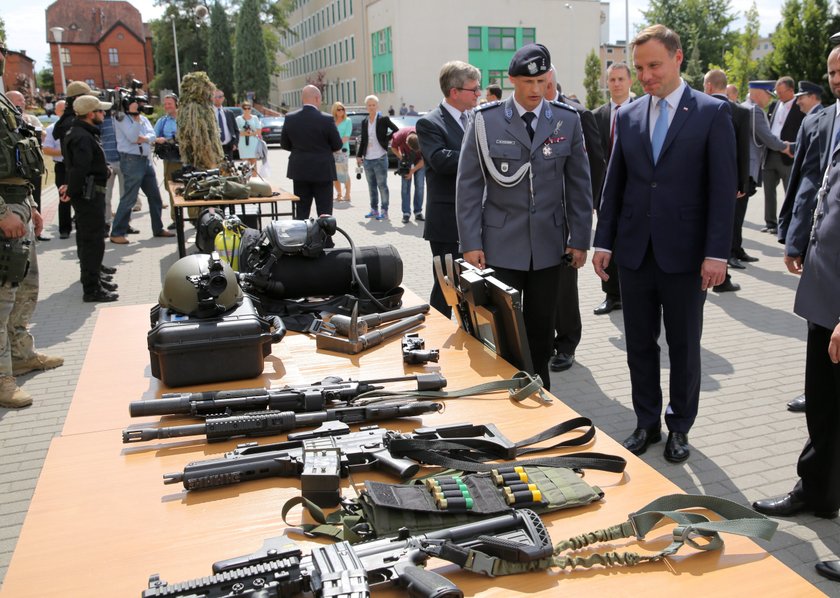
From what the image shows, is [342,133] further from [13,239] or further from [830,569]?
[830,569]

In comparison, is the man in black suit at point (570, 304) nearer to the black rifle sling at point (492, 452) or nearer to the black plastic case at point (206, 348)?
the black plastic case at point (206, 348)

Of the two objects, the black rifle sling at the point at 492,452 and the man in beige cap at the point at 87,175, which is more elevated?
the man in beige cap at the point at 87,175

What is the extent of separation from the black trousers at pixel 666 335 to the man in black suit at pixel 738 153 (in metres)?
2.06

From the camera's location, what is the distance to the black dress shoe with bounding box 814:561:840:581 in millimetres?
2822

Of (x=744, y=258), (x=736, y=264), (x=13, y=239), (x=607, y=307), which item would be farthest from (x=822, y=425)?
(x=744, y=258)

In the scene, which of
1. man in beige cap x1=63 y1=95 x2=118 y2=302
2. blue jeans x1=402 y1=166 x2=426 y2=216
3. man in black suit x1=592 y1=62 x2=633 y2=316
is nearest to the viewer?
man in black suit x1=592 y1=62 x2=633 y2=316

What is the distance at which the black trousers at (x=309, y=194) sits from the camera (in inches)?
347

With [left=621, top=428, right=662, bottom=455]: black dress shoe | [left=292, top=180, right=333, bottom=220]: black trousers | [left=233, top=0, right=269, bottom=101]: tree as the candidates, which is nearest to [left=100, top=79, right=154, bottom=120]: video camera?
[left=292, top=180, right=333, bottom=220]: black trousers

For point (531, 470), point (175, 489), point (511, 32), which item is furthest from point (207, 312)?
point (511, 32)

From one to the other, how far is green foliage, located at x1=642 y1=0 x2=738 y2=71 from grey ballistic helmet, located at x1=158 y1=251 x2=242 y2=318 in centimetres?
6596

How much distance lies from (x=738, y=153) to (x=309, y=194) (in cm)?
485

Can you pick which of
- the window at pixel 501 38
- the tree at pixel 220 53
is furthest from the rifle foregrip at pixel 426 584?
the tree at pixel 220 53

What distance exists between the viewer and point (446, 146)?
16.2ft

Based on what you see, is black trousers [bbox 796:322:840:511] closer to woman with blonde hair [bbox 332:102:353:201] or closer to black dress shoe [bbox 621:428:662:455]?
black dress shoe [bbox 621:428:662:455]
